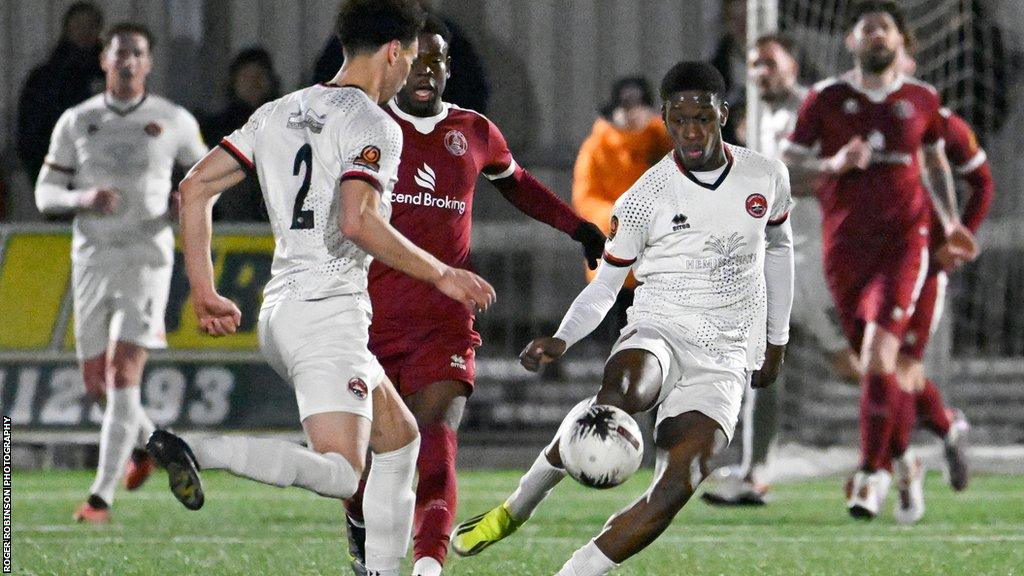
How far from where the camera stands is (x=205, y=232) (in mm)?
5164

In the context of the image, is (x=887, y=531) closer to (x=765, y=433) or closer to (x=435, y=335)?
(x=765, y=433)

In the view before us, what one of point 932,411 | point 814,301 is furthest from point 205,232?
point 814,301

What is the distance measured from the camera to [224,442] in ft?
15.9

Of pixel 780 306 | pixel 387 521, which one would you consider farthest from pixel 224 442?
pixel 780 306

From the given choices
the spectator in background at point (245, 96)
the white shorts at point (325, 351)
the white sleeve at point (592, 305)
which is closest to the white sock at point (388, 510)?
the white shorts at point (325, 351)

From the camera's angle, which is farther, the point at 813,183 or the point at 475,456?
the point at 475,456

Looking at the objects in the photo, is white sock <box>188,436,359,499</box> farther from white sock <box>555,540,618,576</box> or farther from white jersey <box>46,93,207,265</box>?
white jersey <box>46,93,207,265</box>

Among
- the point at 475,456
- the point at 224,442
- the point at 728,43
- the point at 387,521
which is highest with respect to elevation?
the point at 728,43

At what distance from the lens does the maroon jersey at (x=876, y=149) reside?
8.98 meters

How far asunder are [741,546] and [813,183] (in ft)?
7.99

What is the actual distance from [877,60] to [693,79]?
11.8ft

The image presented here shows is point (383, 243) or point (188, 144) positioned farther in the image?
point (188, 144)

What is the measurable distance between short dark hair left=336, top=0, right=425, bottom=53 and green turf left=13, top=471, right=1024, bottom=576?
205cm

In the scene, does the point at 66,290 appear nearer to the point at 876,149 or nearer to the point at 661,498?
the point at 876,149
